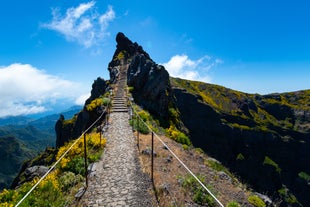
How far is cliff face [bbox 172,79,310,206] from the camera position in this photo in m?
88.9

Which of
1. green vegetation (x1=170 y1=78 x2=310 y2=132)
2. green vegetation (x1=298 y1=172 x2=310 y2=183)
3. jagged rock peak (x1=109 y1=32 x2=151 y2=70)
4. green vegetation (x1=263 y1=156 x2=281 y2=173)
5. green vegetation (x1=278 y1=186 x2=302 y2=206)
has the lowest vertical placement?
green vegetation (x1=278 y1=186 x2=302 y2=206)

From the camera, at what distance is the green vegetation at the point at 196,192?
29.5ft

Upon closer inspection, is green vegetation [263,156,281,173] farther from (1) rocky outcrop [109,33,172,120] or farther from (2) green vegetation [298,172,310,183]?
(1) rocky outcrop [109,33,172,120]

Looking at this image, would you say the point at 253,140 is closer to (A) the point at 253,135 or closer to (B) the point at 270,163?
(A) the point at 253,135

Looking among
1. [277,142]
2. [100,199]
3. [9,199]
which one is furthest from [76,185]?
[277,142]

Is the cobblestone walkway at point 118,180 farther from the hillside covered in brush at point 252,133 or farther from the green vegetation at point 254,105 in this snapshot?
the green vegetation at point 254,105

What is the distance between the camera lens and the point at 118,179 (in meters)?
10.6

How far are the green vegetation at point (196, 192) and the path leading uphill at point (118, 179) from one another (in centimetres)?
170

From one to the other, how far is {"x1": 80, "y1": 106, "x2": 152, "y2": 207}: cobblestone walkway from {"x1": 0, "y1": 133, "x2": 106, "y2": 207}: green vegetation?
674 mm

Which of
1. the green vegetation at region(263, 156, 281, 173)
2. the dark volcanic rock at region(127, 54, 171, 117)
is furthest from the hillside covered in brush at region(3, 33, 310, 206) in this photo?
the dark volcanic rock at region(127, 54, 171, 117)

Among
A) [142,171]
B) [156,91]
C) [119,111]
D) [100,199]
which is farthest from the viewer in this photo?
[156,91]

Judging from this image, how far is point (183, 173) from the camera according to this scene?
11.8 meters

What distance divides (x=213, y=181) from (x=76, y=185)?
22.7 ft

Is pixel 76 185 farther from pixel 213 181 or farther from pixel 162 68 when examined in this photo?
pixel 162 68
